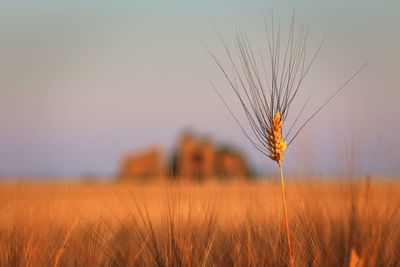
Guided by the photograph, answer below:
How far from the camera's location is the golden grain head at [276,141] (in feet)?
4.37

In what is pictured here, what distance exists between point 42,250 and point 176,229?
633mm

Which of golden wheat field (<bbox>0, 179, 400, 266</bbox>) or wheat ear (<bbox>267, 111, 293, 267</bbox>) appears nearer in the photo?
wheat ear (<bbox>267, 111, 293, 267</bbox>)

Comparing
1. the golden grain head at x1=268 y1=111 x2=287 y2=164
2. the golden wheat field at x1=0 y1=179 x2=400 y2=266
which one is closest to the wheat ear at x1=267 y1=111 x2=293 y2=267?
the golden grain head at x1=268 y1=111 x2=287 y2=164

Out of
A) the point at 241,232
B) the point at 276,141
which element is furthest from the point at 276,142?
the point at 241,232

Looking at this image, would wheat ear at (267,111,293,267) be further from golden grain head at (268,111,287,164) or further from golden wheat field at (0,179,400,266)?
golden wheat field at (0,179,400,266)

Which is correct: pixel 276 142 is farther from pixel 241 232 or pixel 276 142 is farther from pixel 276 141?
pixel 241 232

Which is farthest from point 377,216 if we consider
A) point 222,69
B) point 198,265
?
point 222,69

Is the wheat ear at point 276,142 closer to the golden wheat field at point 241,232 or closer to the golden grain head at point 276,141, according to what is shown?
the golden grain head at point 276,141

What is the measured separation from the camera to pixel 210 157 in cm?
1192

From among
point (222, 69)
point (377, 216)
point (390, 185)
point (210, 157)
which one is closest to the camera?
point (222, 69)

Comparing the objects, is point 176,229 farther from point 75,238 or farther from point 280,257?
point 75,238

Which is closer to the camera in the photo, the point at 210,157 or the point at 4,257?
the point at 4,257

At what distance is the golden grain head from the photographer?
1331 mm

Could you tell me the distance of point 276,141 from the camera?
1331 mm
